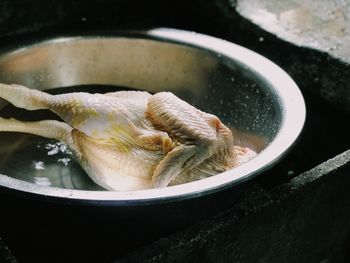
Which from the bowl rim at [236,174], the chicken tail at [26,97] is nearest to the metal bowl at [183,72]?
the bowl rim at [236,174]

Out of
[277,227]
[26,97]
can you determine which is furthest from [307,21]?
[26,97]

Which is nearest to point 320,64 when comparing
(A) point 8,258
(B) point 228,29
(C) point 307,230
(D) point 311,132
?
(D) point 311,132

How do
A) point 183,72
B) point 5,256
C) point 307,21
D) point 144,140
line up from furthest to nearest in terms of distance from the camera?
point 307,21 < point 183,72 < point 144,140 < point 5,256

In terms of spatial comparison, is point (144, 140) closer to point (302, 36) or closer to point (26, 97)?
point (26, 97)

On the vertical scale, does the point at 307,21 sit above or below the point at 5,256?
above

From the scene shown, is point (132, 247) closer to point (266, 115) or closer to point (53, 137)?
point (53, 137)

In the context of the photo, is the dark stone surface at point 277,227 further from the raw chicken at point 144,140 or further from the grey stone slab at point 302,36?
the grey stone slab at point 302,36

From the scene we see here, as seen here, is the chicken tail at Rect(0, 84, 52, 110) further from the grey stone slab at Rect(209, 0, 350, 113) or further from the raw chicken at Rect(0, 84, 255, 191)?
the grey stone slab at Rect(209, 0, 350, 113)
